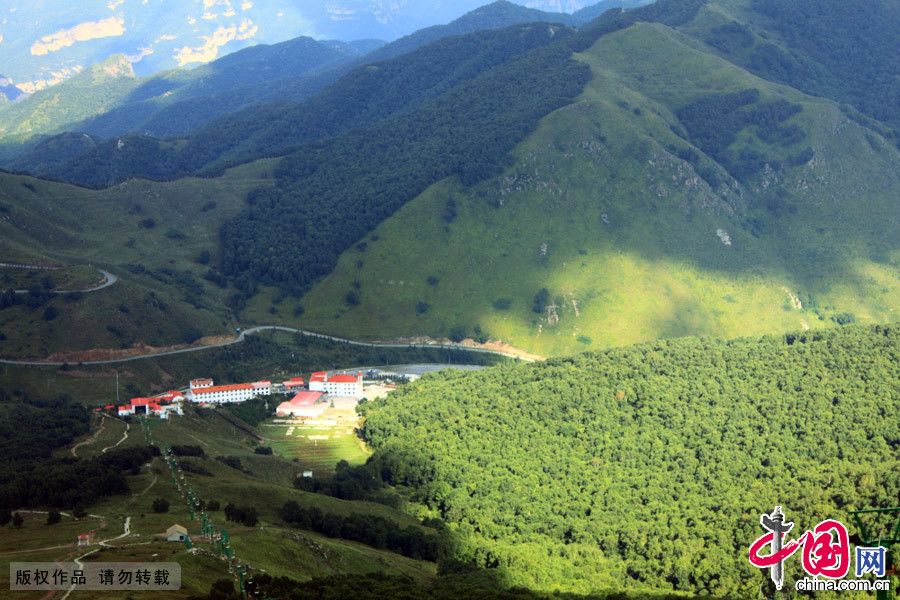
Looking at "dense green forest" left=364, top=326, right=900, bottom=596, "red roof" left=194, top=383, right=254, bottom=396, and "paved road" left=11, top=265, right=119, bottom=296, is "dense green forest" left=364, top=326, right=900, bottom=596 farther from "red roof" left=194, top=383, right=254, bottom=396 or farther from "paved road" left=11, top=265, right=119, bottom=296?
"paved road" left=11, top=265, right=119, bottom=296

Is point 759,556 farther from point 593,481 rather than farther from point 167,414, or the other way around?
point 167,414

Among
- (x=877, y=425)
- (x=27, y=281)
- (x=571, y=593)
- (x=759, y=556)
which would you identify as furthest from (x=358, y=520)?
(x=27, y=281)

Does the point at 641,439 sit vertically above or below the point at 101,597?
below

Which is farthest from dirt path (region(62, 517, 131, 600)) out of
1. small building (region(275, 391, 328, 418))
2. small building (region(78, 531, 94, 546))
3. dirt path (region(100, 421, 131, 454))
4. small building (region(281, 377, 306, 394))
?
small building (region(281, 377, 306, 394))

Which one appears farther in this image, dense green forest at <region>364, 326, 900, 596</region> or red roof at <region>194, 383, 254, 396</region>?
red roof at <region>194, 383, 254, 396</region>

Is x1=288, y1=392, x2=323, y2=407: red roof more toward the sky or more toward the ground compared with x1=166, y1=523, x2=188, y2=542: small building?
more toward the ground

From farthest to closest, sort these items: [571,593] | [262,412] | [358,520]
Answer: [262,412] → [358,520] → [571,593]
